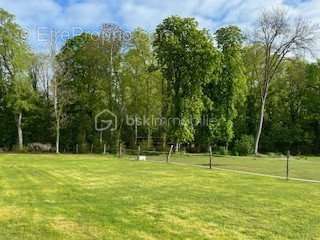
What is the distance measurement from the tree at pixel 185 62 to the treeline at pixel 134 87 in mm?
92

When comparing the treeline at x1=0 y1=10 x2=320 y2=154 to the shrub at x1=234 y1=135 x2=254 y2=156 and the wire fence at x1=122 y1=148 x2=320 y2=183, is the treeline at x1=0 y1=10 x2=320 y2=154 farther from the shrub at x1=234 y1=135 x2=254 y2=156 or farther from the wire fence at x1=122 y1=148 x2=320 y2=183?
the wire fence at x1=122 y1=148 x2=320 y2=183

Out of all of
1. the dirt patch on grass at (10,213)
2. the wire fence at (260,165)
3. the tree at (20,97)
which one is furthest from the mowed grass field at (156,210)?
the tree at (20,97)

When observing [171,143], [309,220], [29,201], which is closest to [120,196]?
[29,201]

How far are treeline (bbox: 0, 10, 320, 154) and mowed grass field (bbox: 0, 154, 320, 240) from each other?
31.2 meters

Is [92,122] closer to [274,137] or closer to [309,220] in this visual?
[274,137]

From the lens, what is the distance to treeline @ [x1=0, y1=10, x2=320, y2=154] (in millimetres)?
46250

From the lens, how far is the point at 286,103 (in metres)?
57.7

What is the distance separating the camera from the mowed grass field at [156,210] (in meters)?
7.98

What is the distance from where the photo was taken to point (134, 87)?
48.4 metres

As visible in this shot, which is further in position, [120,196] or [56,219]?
[120,196]

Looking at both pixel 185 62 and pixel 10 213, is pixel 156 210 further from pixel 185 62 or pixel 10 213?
pixel 185 62

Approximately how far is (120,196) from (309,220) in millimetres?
4772

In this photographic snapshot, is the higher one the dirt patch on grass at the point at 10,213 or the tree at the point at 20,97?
the tree at the point at 20,97

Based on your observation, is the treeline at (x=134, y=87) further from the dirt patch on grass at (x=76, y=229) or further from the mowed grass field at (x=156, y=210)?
the dirt patch on grass at (x=76, y=229)
